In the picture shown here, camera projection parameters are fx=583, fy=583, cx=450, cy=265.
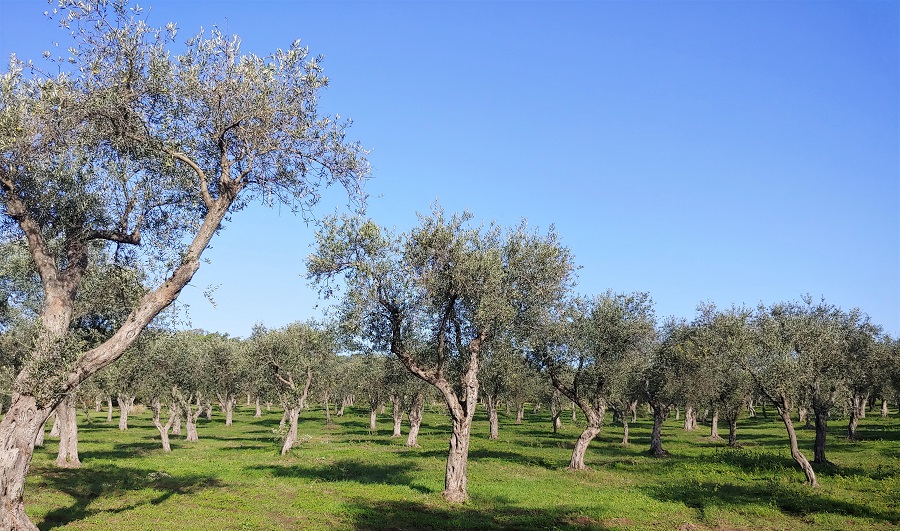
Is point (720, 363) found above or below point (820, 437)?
above

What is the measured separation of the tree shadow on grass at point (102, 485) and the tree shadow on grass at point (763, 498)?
2643 centimetres

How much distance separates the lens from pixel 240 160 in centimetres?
2028

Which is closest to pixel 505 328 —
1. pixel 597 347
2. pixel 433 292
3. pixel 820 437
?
pixel 433 292

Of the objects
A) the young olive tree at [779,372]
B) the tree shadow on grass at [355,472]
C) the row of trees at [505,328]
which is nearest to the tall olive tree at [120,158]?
the row of trees at [505,328]

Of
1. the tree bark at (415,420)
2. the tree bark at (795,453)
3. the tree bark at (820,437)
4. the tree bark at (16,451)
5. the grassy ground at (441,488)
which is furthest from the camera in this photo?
the tree bark at (415,420)

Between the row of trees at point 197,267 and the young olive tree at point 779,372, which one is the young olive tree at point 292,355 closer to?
the row of trees at point 197,267

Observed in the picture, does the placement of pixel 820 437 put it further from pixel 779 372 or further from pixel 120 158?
pixel 120 158

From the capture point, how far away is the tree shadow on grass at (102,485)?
24.7 m

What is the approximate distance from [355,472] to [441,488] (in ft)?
31.8

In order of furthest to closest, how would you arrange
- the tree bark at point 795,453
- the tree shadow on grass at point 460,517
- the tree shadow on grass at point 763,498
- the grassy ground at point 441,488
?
the tree bark at point 795,453
the tree shadow on grass at point 763,498
the grassy ground at point 441,488
the tree shadow on grass at point 460,517

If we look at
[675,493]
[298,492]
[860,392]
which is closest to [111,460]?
[298,492]

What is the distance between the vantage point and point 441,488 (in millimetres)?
32688

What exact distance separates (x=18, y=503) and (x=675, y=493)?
31.3 m

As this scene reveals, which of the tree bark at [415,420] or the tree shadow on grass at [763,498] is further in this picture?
the tree bark at [415,420]
